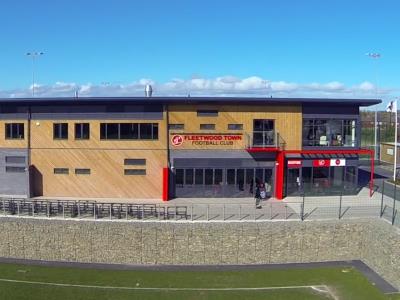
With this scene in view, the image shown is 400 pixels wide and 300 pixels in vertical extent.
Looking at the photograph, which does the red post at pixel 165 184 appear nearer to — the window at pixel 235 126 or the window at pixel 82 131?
the window at pixel 235 126

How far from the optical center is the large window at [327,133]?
34062 mm

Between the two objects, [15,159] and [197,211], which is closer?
[197,211]

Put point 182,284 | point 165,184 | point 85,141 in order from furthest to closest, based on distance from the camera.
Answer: point 85,141 → point 165,184 → point 182,284

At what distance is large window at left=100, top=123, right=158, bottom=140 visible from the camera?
111 ft

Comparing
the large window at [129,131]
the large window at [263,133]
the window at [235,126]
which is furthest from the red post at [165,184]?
the large window at [263,133]

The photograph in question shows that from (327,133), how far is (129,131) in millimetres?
12810

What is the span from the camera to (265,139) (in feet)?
111

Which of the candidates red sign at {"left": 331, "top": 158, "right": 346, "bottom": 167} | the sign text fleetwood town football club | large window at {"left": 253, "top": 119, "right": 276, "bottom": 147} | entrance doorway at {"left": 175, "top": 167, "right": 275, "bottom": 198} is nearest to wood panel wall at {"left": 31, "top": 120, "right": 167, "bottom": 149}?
the sign text fleetwood town football club

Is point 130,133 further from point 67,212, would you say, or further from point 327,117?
point 327,117

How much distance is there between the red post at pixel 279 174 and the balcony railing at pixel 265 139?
677 millimetres

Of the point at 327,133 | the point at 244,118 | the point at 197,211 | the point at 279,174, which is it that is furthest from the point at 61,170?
the point at 327,133

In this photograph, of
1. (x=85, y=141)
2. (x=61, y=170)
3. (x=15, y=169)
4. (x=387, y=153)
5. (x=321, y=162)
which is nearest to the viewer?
(x=321, y=162)

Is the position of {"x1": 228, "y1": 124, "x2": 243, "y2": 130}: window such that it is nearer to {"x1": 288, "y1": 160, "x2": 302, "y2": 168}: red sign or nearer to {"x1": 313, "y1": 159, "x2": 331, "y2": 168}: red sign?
{"x1": 288, "y1": 160, "x2": 302, "y2": 168}: red sign

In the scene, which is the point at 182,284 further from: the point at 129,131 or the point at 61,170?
the point at 61,170
